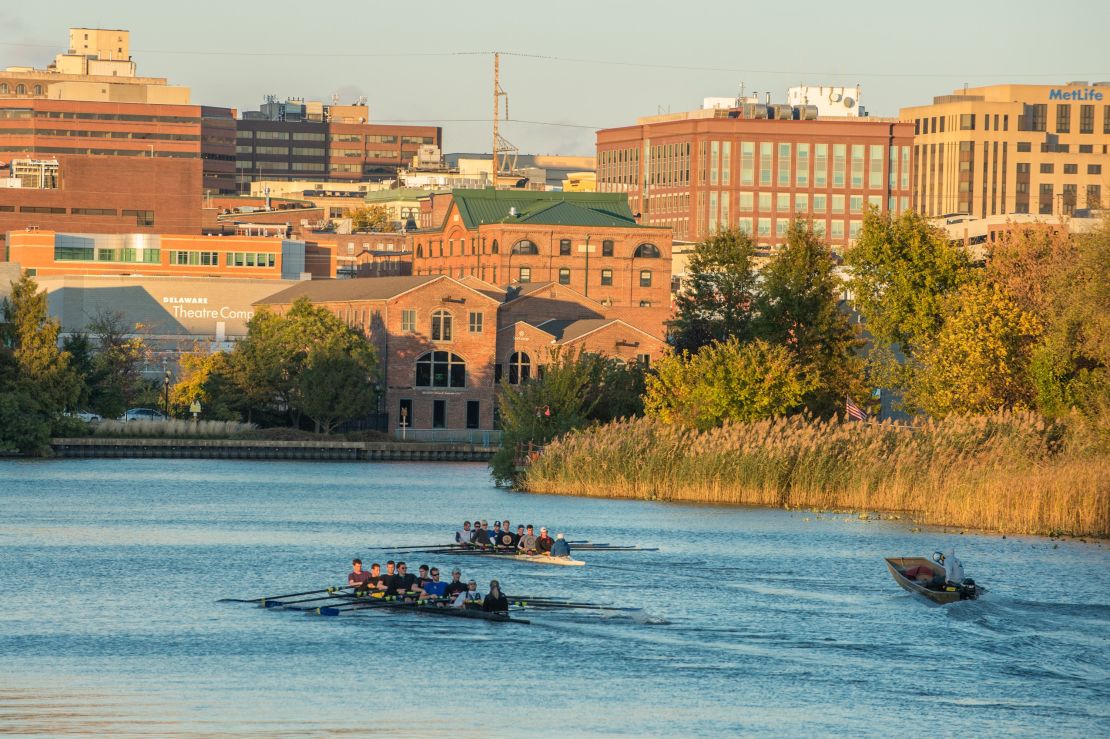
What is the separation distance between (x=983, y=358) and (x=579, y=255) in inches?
3544

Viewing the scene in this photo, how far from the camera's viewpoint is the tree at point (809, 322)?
113 meters

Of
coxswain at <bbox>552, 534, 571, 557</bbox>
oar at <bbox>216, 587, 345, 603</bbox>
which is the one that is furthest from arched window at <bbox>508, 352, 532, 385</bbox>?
oar at <bbox>216, 587, 345, 603</bbox>

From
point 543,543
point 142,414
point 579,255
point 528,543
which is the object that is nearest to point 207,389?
point 142,414

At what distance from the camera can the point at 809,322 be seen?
113375 mm

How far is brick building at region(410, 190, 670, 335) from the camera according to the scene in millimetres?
182000

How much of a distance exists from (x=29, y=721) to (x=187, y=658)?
28.5 ft

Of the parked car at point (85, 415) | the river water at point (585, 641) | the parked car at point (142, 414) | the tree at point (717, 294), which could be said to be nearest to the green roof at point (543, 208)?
the parked car at point (142, 414)

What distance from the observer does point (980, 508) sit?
7581 centimetres

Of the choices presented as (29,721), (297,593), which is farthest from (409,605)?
(29,721)

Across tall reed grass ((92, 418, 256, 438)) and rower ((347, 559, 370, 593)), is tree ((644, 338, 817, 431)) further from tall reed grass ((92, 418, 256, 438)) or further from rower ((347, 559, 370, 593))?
tall reed grass ((92, 418, 256, 438))

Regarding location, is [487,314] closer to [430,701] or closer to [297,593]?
[297,593]

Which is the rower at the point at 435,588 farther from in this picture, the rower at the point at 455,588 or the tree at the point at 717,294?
the tree at the point at 717,294

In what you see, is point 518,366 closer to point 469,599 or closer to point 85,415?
point 85,415

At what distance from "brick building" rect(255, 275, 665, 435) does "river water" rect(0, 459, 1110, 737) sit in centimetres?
7232
